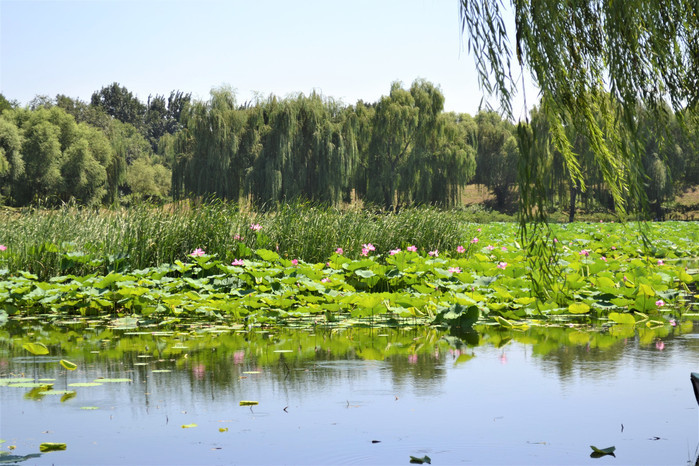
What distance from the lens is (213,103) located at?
26469mm

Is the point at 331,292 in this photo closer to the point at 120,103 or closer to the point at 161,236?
the point at 161,236

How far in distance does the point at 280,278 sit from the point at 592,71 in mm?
4435

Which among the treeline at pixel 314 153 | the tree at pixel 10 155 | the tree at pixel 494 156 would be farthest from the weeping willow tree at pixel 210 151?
the tree at pixel 494 156

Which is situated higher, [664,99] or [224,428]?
[664,99]

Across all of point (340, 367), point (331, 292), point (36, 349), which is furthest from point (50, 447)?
point (331, 292)

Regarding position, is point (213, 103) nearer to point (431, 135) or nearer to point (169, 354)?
point (431, 135)

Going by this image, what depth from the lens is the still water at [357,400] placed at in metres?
2.47

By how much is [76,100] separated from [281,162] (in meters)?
44.5

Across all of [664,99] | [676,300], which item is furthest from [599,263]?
[664,99]

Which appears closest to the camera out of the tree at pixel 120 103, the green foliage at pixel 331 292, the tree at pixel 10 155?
the green foliage at pixel 331 292

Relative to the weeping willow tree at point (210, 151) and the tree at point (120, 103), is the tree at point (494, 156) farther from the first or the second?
the tree at point (120, 103)

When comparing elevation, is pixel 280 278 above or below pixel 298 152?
below

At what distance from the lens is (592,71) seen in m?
3.14

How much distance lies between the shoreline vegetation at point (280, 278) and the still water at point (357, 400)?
655mm
